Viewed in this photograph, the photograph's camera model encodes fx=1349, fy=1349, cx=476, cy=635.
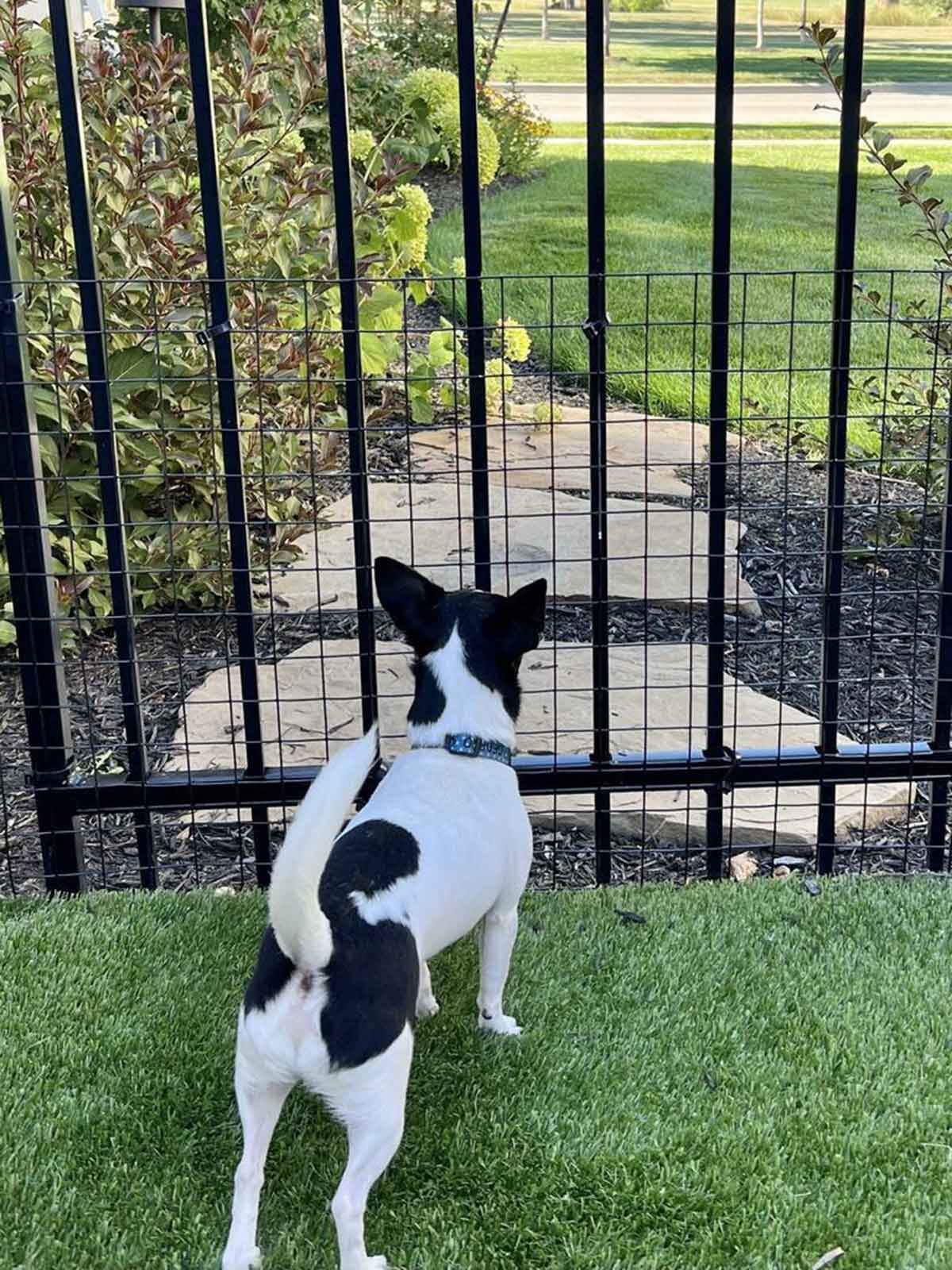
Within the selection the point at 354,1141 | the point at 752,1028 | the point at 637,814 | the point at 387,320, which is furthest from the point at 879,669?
the point at 354,1141

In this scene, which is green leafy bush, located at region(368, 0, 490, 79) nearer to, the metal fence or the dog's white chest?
the metal fence

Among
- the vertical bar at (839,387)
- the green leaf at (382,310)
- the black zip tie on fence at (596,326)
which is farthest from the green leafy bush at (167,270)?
the vertical bar at (839,387)

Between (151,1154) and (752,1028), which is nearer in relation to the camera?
(151,1154)

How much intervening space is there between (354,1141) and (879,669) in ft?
9.37

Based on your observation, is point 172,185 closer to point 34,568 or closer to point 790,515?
point 34,568

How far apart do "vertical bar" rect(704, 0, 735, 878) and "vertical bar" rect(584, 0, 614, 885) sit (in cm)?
23

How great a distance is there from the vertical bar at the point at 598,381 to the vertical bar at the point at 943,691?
742 mm

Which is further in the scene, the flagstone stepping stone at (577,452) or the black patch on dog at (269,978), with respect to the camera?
→ the flagstone stepping stone at (577,452)

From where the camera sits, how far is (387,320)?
18.2 ft

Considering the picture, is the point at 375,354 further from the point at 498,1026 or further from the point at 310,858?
the point at 310,858

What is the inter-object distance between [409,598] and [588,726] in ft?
4.65

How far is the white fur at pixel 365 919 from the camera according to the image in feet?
6.11

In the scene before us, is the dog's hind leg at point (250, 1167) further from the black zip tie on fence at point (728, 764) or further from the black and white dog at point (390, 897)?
the black zip tie on fence at point (728, 764)

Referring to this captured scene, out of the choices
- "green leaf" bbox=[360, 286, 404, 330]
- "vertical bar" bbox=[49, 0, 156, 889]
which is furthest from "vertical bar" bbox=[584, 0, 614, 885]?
"green leaf" bbox=[360, 286, 404, 330]
